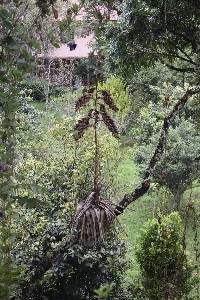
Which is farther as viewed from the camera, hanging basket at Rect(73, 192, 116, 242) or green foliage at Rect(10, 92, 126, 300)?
green foliage at Rect(10, 92, 126, 300)

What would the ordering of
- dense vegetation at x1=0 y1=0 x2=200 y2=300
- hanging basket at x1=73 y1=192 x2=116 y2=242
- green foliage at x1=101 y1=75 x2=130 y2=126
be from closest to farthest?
dense vegetation at x1=0 y1=0 x2=200 y2=300
hanging basket at x1=73 y1=192 x2=116 y2=242
green foliage at x1=101 y1=75 x2=130 y2=126

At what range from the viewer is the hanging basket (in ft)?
9.69

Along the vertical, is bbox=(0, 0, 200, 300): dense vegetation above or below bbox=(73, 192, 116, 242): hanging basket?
above

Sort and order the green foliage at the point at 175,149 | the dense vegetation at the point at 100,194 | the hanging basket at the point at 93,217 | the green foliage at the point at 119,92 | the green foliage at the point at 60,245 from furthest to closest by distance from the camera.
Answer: the green foliage at the point at 119,92
the green foliage at the point at 175,149
the green foliage at the point at 60,245
the hanging basket at the point at 93,217
the dense vegetation at the point at 100,194

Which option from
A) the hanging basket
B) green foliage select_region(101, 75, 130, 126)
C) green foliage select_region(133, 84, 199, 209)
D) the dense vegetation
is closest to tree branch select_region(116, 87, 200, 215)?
the dense vegetation

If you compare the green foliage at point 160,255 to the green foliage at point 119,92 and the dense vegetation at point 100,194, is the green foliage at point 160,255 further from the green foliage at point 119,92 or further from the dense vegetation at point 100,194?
the green foliage at point 119,92

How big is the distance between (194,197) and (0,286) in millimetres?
8820

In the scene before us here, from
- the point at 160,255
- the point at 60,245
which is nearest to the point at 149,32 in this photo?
the point at 60,245

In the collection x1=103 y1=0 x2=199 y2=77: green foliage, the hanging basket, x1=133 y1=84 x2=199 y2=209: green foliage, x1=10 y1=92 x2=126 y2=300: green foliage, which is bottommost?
the hanging basket

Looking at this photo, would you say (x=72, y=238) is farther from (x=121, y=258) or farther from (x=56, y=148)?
(x=56, y=148)

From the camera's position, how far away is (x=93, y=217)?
9.66 ft

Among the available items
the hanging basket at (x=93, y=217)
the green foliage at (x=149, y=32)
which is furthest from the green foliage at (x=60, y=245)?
the green foliage at (x=149, y=32)

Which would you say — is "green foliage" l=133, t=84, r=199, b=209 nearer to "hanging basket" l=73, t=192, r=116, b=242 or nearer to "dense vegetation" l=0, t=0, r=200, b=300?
"dense vegetation" l=0, t=0, r=200, b=300

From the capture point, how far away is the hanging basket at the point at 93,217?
295cm
